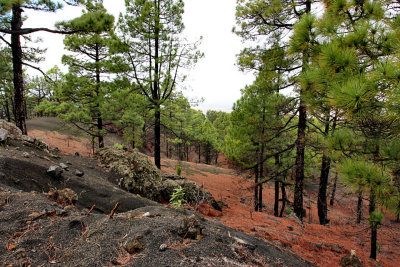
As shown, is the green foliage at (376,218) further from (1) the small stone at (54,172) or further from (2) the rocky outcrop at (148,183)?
(1) the small stone at (54,172)

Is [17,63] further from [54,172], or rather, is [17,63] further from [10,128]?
[54,172]

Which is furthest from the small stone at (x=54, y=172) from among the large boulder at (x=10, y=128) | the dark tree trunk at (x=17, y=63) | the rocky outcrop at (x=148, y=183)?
the dark tree trunk at (x=17, y=63)

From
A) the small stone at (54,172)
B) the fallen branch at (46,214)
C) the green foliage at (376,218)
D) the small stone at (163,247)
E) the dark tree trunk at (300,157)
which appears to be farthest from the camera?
the dark tree trunk at (300,157)

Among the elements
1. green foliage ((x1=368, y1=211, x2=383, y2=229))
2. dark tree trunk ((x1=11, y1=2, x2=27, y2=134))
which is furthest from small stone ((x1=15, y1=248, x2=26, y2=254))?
dark tree trunk ((x1=11, y1=2, x2=27, y2=134))

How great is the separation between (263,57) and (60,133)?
1016 inches

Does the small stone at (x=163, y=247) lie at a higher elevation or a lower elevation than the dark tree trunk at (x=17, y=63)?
lower

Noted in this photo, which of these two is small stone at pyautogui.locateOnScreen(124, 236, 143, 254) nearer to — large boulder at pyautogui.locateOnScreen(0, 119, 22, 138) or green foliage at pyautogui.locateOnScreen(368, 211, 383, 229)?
green foliage at pyautogui.locateOnScreen(368, 211, 383, 229)

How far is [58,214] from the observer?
2.49m

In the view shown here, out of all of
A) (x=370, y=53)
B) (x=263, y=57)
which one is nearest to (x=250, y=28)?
(x=263, y=57)

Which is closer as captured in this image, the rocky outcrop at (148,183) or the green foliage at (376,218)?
the green foliage at (376,218)

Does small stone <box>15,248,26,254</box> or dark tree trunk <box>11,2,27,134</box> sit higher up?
dark tree trunk <box>11,2,27,134</box>

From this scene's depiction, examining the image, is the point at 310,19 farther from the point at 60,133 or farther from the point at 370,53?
the point at 60,133

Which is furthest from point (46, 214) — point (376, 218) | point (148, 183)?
point (376, 218)

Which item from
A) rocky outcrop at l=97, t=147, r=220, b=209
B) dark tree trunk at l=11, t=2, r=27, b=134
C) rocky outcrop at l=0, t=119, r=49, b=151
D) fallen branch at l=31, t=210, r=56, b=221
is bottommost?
rocky outcrop at l=97, t=147, r=220, b=209
